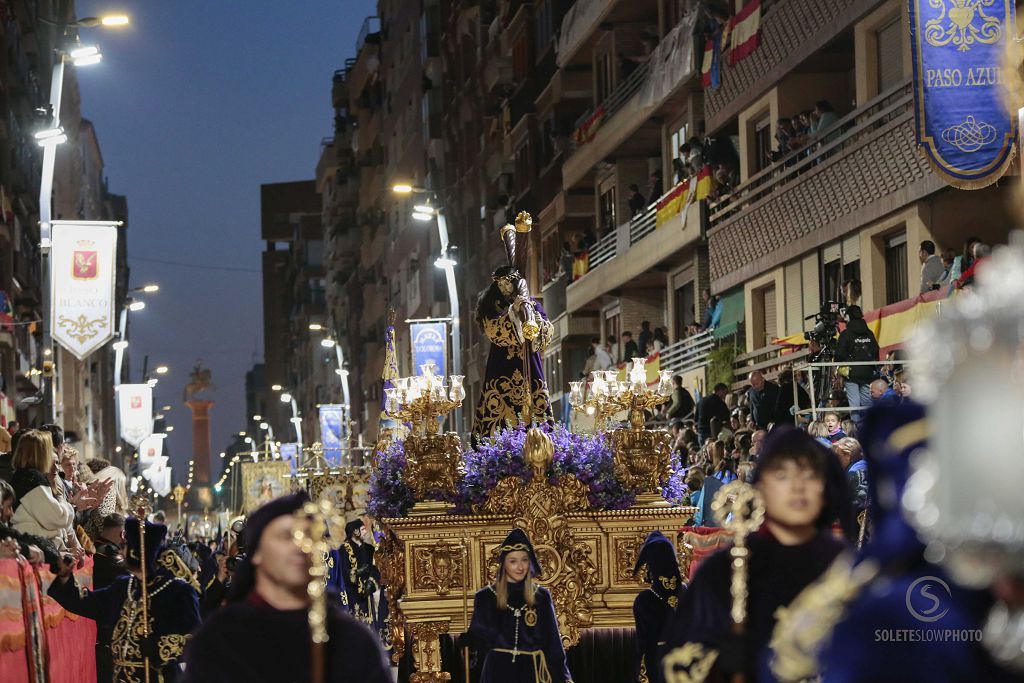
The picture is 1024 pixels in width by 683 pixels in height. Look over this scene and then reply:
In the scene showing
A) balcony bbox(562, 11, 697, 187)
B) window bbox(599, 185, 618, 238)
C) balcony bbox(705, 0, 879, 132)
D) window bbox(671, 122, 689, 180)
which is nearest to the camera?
balcony bbox(705, 0, 879, 132)

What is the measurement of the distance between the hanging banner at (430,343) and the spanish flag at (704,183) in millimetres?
9359

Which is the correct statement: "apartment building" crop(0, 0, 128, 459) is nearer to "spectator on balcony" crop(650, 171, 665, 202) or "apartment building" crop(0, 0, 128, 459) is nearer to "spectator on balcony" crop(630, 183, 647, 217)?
"spectator on balcony" crop(630, 183, 647, 217)

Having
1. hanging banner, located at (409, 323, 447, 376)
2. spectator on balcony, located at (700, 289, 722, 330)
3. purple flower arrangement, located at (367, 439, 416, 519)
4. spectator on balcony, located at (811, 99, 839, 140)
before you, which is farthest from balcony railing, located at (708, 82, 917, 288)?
purple flower arrangement, located at (367, 439, 416, 519)

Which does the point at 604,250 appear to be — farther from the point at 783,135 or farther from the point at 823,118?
the point at 823,118

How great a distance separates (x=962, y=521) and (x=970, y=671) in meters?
1.94

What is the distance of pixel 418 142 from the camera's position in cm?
7706

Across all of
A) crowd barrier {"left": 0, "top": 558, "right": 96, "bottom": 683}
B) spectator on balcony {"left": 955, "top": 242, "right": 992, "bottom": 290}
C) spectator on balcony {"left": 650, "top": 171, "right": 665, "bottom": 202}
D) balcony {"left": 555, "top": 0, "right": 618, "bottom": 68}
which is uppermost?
balcony {"left": 555, "top": 0, "right": 618, "bottom": 68}

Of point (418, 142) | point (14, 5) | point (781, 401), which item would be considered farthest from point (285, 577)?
point (418, 142)

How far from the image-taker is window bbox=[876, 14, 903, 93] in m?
26.7

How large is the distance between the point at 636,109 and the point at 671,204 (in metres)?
3.41

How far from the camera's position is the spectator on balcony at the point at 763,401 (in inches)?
923

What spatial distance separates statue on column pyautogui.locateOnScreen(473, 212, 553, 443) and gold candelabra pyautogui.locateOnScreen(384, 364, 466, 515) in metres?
0.91

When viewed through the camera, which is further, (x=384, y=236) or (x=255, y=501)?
(x=384, y=236)

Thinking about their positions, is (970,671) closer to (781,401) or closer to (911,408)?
(911,408)
